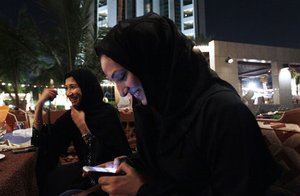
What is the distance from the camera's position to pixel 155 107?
96 centimetres

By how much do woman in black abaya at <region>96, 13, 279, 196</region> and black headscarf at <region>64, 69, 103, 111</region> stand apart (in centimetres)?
117

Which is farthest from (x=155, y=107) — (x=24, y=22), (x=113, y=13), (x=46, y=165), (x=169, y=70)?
(x=113, y=13)

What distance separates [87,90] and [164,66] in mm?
1368

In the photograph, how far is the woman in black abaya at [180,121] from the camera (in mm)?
736

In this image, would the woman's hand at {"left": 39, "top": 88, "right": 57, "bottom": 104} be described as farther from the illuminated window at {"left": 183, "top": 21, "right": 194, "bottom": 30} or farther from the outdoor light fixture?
the illuminated window at {"left": 183, "top": 21, "right": 194, "bottom": 30}

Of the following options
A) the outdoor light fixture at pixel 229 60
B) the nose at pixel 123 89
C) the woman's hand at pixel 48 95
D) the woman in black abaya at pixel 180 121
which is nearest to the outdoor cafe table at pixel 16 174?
the woman in black abaya at pixel 180 121

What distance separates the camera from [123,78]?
0.98 metres

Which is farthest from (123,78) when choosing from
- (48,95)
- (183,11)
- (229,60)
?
(183,11)

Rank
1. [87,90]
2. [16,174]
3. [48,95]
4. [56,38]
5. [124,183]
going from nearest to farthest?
[124,183], [16,174], [87,90], [48,95], [56,38]

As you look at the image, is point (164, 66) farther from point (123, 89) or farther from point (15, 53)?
point (15, 53)

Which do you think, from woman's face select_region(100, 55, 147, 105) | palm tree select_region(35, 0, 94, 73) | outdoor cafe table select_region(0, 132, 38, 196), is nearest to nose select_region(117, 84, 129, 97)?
woman's face select_region(100, 55, 147, 105)

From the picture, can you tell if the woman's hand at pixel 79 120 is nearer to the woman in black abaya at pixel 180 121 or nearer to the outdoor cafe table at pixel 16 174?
the outdoor cafe table at pixel 16 174

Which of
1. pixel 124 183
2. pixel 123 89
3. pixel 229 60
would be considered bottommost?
pixel 124 183

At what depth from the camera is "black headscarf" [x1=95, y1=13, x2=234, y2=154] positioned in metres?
0.85
